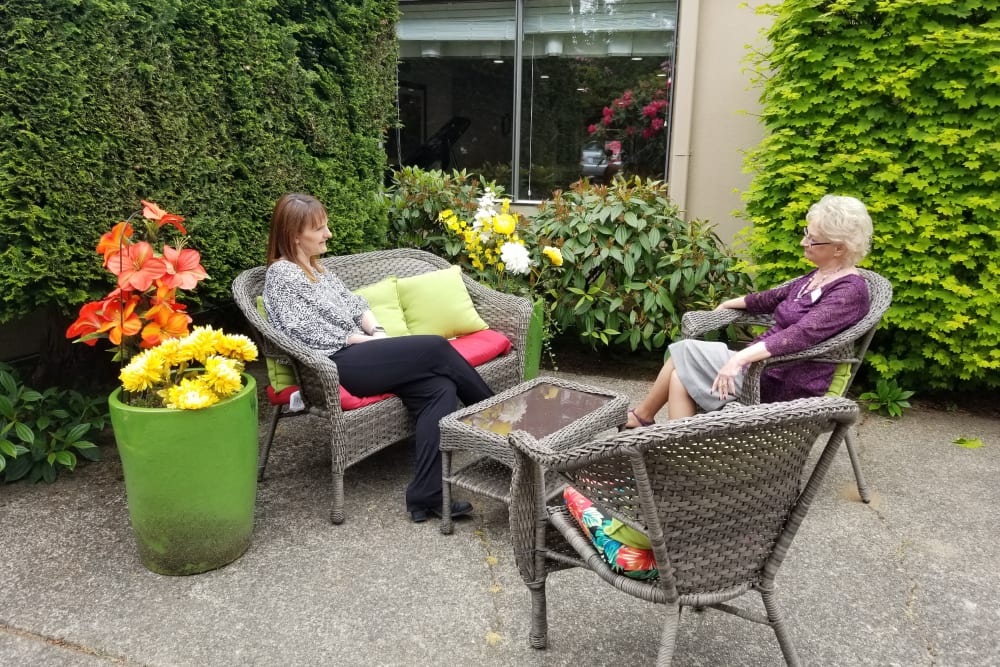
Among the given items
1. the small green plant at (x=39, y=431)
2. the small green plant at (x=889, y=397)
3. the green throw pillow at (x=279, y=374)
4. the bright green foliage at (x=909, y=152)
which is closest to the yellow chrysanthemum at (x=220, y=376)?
the green throw pillow at (x=279, y=374)

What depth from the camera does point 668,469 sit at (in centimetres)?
148

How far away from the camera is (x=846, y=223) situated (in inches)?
104

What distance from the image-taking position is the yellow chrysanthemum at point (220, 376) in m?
2.24

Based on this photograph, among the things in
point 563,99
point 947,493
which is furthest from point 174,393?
point 563,99

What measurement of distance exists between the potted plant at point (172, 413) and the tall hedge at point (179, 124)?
44cm

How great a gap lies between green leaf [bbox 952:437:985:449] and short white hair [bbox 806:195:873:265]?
1557 millimetres

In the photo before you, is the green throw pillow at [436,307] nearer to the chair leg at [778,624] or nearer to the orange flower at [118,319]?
the orange flower at [118,319]

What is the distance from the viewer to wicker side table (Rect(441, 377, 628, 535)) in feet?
8.32

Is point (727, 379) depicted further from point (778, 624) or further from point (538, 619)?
point (538, 619)

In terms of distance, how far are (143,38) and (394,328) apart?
161 cm

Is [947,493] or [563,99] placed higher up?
[563,99]

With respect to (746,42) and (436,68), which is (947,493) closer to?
(746,42)

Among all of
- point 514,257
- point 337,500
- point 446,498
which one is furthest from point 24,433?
point 514,257

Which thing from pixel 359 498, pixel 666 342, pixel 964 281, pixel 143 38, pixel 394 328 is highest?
pixel 143 38
